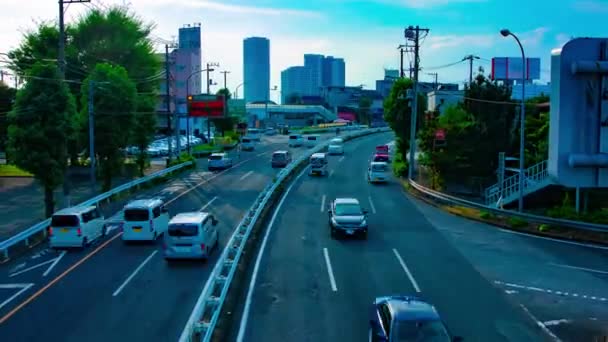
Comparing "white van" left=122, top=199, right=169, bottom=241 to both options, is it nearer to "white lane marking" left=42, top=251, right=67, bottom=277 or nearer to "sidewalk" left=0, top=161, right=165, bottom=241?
"white lane marking" left=42, top=251, right=67, bottom=277

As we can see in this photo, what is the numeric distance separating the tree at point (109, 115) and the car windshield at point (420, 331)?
106ft

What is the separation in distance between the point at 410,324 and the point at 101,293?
1053cm

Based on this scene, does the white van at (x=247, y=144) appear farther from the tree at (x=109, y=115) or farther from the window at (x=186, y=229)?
the window at (x=186, y=229)

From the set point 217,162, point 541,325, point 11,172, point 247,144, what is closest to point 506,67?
point 247,144

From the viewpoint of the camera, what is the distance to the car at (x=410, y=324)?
12.6 meters

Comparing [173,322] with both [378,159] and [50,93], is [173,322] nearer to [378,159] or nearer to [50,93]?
[50,93]

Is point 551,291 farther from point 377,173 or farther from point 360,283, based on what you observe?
point 377,173

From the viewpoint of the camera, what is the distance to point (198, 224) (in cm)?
2242

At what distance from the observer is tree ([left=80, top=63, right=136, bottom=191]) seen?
4128 cm

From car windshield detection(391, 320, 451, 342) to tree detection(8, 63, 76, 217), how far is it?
22.8 meters

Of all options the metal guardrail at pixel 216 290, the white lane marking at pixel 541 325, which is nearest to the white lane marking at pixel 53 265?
the metal guardrail at pixel 216 290

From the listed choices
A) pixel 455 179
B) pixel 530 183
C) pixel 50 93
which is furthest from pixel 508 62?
pixel 50 93

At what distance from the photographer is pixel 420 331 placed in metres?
12.7

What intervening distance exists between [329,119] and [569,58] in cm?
15633
